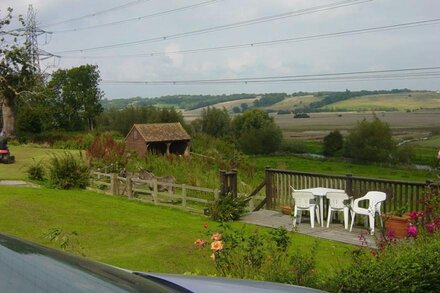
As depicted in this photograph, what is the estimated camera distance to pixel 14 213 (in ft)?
47.0

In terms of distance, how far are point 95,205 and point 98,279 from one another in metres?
15.2

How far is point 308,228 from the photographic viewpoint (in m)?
13.1

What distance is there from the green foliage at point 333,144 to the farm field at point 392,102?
4.70m

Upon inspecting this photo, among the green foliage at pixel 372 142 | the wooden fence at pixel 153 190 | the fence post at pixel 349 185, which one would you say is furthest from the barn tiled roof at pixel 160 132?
the green foliage at pixel 372 142

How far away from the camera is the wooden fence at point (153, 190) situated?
1756 cm

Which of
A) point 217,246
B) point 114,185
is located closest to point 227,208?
point 114,185

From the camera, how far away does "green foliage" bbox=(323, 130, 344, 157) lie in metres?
74.9

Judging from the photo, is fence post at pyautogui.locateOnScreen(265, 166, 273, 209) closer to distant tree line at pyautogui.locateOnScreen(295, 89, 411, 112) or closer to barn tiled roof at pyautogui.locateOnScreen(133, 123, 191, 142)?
barn tiled roof at pyautogui.locateOnScreen(133, 123, 191, 142)

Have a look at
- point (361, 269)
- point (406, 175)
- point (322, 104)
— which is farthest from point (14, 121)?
point (361, 269)

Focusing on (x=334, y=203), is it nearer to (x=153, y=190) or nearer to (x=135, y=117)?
(x=153, y=190)

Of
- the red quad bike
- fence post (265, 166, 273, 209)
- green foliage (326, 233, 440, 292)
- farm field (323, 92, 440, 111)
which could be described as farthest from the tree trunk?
green foliage (326, 233, 440, 292)

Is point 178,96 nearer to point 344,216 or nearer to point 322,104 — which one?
point 322,104

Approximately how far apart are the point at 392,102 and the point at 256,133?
19.2 meters

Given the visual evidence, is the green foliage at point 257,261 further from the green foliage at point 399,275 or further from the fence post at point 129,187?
the fence post at point 129,187
